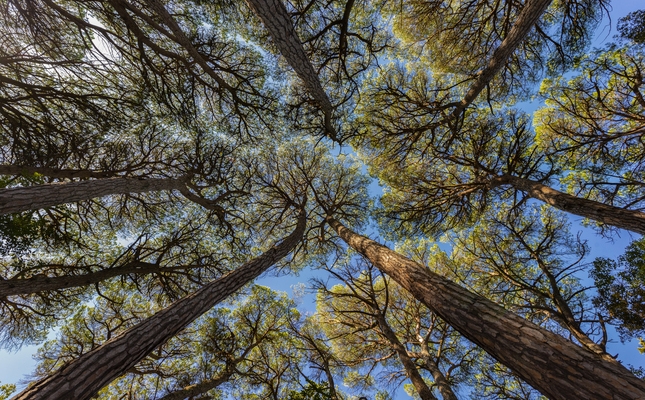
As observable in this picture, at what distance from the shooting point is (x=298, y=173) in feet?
25.2

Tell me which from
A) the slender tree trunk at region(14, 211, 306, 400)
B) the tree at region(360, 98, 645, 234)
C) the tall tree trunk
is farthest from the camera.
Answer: the tree at region(360, 98, 645, 234)

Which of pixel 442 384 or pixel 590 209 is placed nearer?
pixel 590 209

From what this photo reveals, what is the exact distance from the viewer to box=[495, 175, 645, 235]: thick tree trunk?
376cm

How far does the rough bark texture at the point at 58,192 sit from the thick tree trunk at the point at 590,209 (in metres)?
7.91

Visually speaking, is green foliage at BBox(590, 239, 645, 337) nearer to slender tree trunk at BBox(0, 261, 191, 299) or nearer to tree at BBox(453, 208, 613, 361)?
tree at BBox(453, 208, 613, 361)

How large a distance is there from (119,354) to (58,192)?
2737 millimetres

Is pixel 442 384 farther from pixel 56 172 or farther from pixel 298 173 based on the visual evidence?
pixel 56 172

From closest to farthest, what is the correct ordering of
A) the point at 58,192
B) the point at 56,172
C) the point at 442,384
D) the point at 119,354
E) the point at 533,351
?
the point at 533,351
the point at 119,354
the point at 58,192
the point at 442,384
the point at 56,172

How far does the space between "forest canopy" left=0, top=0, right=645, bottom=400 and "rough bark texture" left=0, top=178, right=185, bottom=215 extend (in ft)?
0.09

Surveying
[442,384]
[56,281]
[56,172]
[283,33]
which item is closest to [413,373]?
[442,384]

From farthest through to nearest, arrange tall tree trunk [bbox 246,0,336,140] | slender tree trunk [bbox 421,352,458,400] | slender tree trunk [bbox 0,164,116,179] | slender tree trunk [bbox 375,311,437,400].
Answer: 1. slender tree trunk [bbox 0,164,116,179]
2. slender tree trunk [bbox 421,352,458,400]
3. slender tree trunk [bbox 375,311,437,400]
4. tall tree trunk [bbox 246,0,336,140]

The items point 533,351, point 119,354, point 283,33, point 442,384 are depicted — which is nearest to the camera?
point 533,351

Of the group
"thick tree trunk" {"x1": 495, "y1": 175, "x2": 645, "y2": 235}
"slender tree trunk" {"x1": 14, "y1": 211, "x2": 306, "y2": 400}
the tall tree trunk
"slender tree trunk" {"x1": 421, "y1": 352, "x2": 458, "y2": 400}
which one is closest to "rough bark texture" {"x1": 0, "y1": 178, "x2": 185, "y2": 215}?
"slender tree trunk" {"x1": 14, "y1": 211, "x2": 306, "y2": 400}

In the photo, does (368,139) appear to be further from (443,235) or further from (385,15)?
(443,235)
